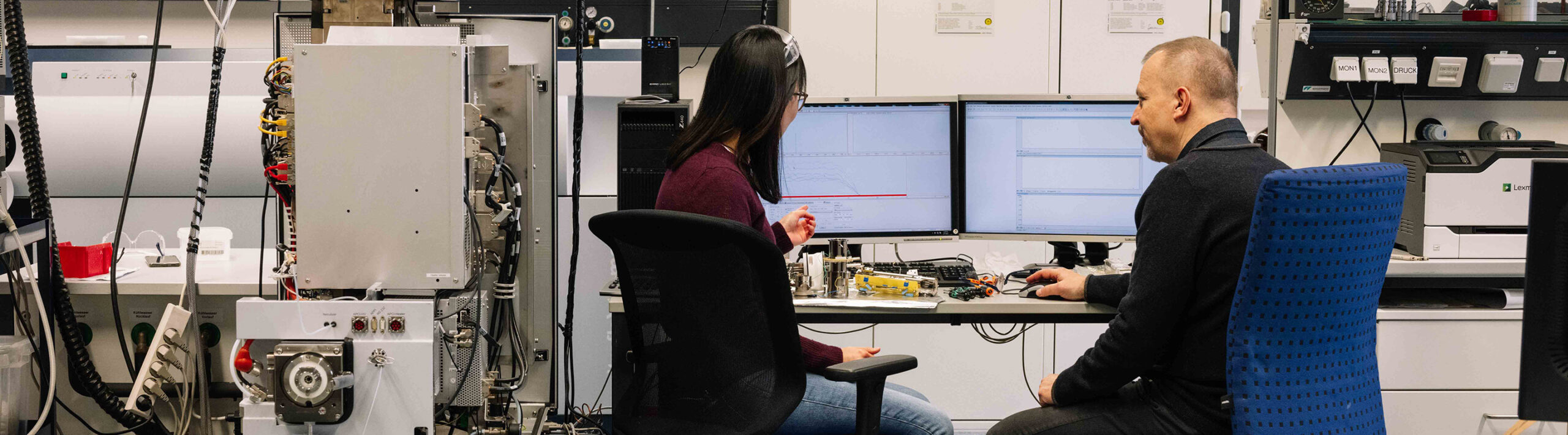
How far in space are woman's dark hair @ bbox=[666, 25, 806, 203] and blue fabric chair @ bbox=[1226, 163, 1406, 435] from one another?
31.3 inches

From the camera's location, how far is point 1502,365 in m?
2.24

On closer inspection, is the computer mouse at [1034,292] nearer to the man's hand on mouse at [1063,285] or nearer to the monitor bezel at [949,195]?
the man's hand on mouse at [1063,285]

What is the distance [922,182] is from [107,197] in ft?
8.60

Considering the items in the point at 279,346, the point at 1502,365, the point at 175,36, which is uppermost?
the point at 175,36

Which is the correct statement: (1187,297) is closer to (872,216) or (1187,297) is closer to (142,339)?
(872,216)

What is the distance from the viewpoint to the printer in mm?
2221

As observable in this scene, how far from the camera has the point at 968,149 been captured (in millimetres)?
2254

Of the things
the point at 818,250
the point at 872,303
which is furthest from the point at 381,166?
the point at 818,250

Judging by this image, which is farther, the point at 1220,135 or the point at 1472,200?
the point at 1472,200

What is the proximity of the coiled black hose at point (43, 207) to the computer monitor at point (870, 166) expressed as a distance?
1424 mm

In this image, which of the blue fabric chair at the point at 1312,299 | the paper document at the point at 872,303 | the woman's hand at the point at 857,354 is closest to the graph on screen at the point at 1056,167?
the paper document at the point at 872,303

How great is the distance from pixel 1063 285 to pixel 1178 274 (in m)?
0.53

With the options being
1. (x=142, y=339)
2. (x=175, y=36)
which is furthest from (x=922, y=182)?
(x=175, y=36)

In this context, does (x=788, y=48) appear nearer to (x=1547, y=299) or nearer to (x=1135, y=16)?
(x=1547, y=299)
